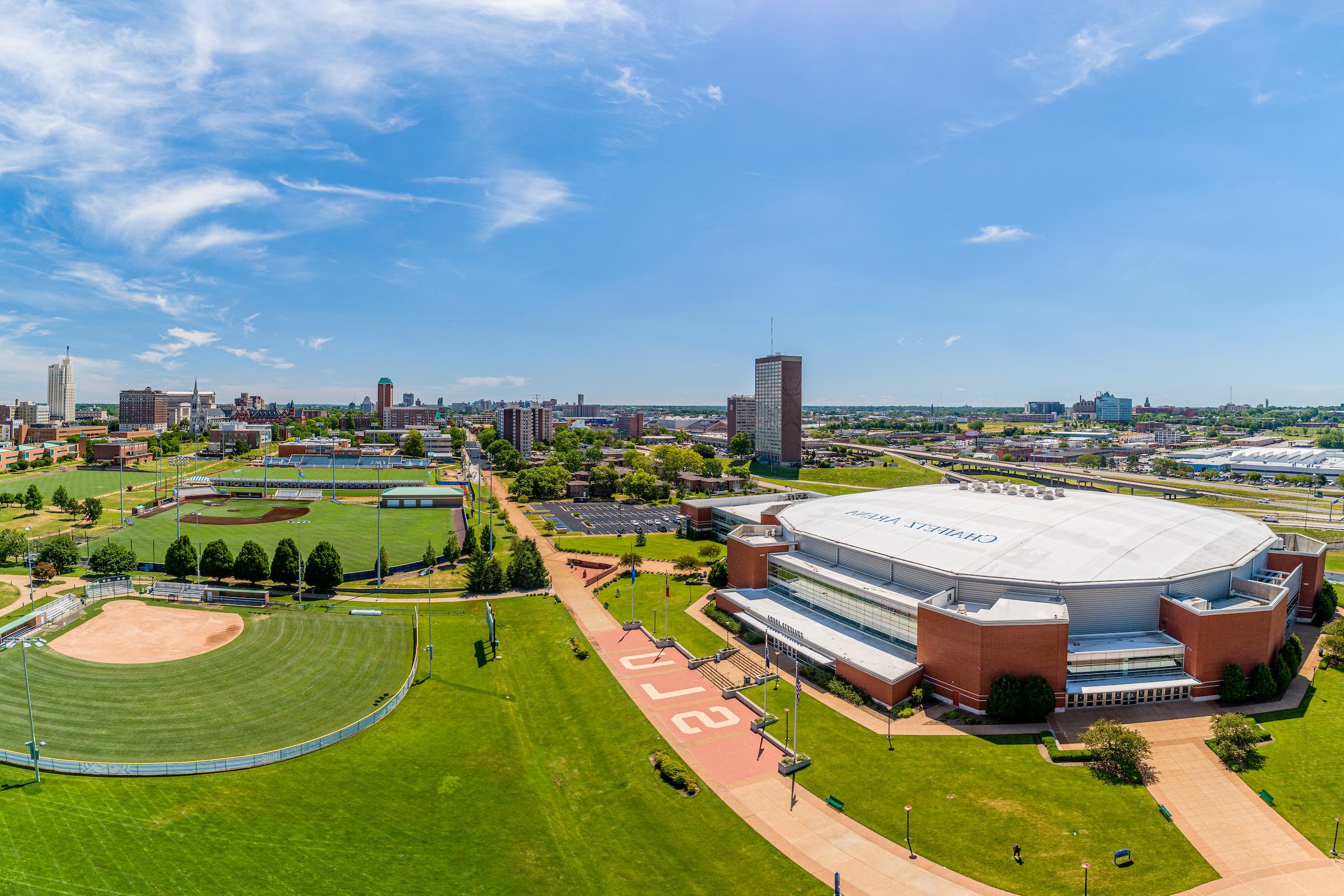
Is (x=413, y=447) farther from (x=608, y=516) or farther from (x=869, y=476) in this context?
(x=869, y=476)

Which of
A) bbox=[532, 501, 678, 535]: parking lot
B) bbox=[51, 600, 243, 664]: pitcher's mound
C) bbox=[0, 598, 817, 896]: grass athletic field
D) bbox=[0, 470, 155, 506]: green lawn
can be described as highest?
bbox=[0, 470, 155, 506]: green lawn

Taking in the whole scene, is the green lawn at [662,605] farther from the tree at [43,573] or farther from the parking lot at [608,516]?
the tree at [43,573]

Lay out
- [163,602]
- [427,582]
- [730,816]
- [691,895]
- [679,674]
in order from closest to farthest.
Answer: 1. [691,895]
2. [730,816]
3. [679,674]
4. [163,602]
5. [427,582]

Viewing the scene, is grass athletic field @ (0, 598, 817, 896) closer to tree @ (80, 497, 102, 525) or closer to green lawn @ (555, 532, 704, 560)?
green lawn @ (555, 532, 704, 560)

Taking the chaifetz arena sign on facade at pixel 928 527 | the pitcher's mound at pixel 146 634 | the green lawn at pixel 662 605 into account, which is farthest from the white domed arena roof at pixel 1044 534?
the pitcher's mound at pixel 146 634

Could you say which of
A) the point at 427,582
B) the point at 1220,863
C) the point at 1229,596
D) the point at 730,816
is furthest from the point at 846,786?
the point at 427,582

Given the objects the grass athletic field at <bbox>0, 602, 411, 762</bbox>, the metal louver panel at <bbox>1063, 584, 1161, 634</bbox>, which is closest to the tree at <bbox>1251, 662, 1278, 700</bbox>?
the metal louver panel at <bbox>1063, 584, 1161, 634</bbox>

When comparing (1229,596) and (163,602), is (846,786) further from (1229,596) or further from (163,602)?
(163,602)
